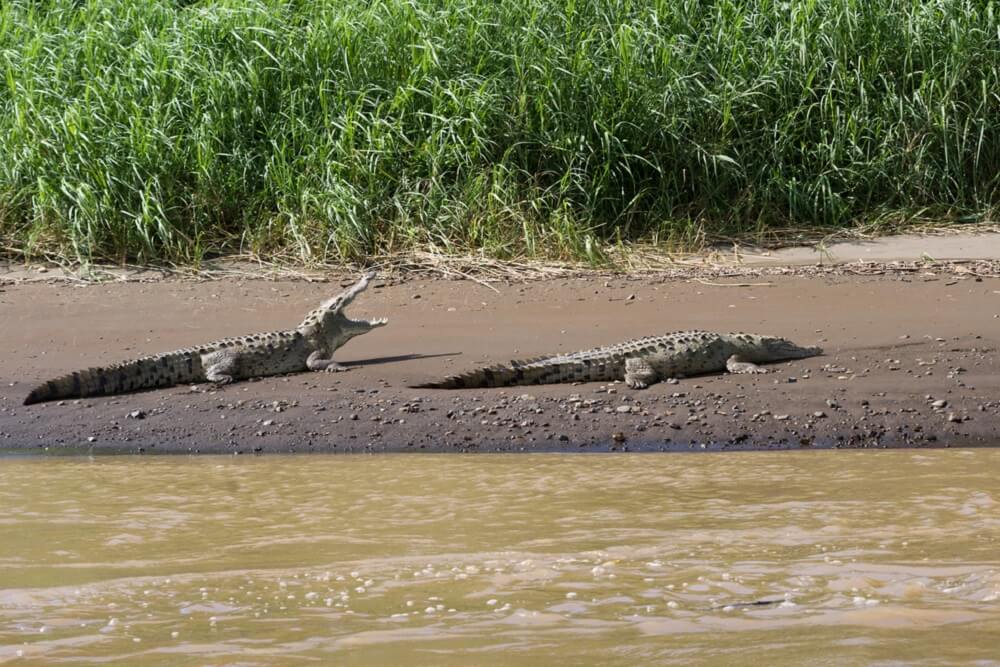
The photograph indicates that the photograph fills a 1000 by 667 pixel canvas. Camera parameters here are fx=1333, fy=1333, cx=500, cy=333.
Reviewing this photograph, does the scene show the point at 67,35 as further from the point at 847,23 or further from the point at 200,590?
the point at 200,590

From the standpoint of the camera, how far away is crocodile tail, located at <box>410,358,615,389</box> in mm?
6266

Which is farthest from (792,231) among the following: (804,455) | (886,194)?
(804,455)

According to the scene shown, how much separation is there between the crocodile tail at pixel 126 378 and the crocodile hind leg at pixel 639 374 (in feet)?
6.92

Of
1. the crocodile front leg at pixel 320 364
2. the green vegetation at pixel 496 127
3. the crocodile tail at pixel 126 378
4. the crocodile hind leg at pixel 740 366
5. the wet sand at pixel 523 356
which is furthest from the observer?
the green vegetation at pixel 496 127

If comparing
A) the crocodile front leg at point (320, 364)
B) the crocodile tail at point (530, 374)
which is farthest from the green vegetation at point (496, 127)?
the crocodile tail at point (530, 374)

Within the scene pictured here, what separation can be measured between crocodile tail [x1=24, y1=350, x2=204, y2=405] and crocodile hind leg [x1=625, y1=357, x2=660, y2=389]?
211 cm

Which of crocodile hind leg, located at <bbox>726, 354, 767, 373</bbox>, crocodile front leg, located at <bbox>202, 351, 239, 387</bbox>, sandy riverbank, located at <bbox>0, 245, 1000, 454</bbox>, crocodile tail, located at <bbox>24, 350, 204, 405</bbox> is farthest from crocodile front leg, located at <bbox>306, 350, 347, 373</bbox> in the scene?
crocodile hind leg, located at <bbox>726, 354, 767, 373</bbox>

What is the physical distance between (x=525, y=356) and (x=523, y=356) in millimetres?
11

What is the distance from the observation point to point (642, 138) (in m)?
8.96

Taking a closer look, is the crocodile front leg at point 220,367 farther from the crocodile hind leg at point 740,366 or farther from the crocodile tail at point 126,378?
the crocodile hind leg at point 740,366

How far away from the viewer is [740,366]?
6562mm

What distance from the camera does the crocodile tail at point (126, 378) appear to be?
20.5 feet

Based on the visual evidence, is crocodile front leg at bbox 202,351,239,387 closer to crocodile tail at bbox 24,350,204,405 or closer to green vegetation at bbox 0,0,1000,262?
crocodile tail at bbox 24,350,204,405

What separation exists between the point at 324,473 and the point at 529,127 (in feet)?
13.9
